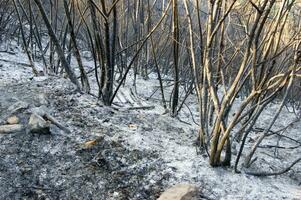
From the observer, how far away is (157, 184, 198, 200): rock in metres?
2.32

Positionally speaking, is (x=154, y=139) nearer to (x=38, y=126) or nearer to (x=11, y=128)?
(x=38, y=126)

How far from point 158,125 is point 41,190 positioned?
164 cm

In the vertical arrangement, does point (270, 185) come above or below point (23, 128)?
below

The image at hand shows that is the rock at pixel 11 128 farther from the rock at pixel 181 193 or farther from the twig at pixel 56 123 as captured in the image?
the rock at pixel 181 193

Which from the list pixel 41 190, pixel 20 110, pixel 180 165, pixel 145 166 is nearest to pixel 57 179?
pixel 41 190

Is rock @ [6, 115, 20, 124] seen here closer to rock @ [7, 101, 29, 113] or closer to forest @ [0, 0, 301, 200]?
forest @ [0, 0, 301, 200]

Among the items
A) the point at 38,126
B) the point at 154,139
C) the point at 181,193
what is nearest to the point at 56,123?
the point at 38,126

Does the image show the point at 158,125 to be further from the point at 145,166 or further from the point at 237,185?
the point at 237,185

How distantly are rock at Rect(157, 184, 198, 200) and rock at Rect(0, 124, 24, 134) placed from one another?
1.33 meters

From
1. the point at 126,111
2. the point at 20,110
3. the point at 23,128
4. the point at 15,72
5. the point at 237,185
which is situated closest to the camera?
the point at 237,185

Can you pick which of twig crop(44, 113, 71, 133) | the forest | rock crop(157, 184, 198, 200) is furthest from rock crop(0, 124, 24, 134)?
rock crop(157, 184, 198, 200)

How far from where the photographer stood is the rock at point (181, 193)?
2320mm

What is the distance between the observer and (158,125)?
3906mm

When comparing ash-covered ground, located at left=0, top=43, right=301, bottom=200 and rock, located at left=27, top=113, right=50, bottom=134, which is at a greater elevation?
rock, located at left=27, top=113, right=50, bottom=134
